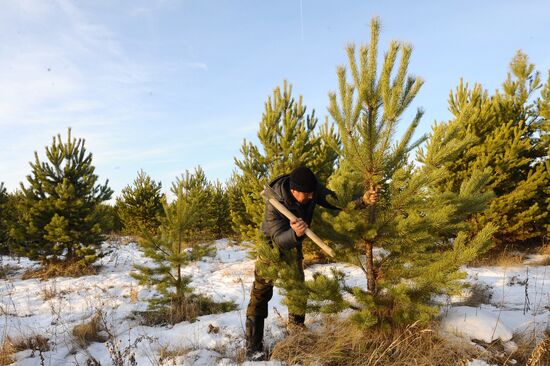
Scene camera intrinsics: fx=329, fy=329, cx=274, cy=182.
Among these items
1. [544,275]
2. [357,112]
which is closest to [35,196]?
[357,112]

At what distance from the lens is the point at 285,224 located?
3.26m

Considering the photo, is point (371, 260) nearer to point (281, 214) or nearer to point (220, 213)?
point (281, 214)

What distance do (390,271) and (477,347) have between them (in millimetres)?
954

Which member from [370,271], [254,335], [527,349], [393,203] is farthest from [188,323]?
[527,349]

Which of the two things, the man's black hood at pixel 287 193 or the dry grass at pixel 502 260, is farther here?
the dry grass at pixel 502 260

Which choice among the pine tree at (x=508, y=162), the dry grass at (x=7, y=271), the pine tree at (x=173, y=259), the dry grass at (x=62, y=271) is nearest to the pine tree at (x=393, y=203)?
the pine tree at (x=173, y=259)

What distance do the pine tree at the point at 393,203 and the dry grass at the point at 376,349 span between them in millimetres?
169

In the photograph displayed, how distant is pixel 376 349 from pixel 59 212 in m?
9.63

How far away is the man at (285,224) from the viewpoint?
10.3ft

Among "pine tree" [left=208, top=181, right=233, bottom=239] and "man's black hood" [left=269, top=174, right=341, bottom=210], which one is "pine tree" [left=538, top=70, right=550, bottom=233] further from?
"pine tree" [left=208, top=181, right=233, bottom=239]

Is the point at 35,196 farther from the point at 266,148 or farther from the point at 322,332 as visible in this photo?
the point at 322,332

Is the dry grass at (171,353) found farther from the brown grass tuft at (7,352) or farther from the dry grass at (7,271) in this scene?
the dry grass at (7,271)

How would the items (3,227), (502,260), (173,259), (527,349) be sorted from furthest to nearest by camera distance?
(3,227) < (502,260) < (173,259) < (527,349)

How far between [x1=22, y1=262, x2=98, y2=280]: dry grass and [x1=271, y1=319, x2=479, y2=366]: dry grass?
833cm
